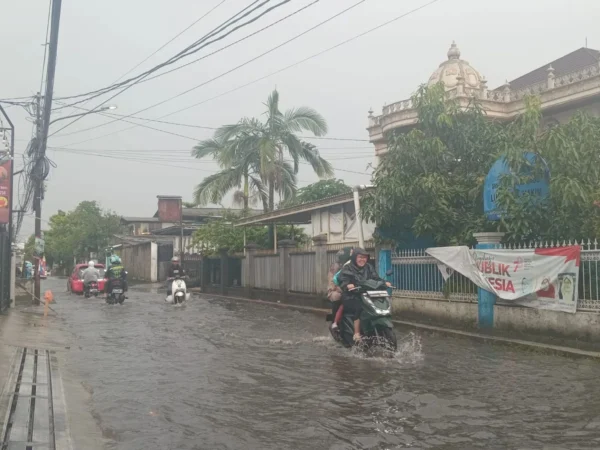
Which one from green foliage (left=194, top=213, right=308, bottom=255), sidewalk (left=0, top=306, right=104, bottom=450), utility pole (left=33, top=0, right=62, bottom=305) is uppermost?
utility pole (left=33, top=0, right=62, bottom=305)

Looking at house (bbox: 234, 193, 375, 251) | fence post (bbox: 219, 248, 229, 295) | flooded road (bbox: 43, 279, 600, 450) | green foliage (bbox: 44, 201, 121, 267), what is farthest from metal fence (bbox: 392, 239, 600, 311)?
green foliage (bbox: 44, 201, 121, 267)

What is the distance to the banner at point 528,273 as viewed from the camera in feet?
33.8

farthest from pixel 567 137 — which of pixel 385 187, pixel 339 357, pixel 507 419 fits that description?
pixel 507 419

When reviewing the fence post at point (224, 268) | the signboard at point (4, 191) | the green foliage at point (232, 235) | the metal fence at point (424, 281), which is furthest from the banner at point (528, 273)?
the fence post at point (224, 268)

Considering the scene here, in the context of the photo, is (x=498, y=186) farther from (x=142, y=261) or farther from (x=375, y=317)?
(x=142, y=261)

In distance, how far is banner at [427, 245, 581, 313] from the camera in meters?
10.3

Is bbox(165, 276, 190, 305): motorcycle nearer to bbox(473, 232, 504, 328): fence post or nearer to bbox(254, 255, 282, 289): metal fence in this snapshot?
bbox(254, 255, 282, 289): metal fence

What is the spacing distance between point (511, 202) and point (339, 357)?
4731 mm

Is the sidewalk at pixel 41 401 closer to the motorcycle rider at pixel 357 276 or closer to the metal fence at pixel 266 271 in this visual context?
the motorcycle rider at pixel 357 276

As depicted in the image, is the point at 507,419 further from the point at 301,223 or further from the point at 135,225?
the point at 135,225

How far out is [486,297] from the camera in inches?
479

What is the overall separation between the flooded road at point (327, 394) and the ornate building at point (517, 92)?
8.97m

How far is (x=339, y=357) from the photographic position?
9.55 metres

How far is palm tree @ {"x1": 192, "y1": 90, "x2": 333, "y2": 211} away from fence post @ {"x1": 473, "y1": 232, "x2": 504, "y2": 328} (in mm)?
15496
